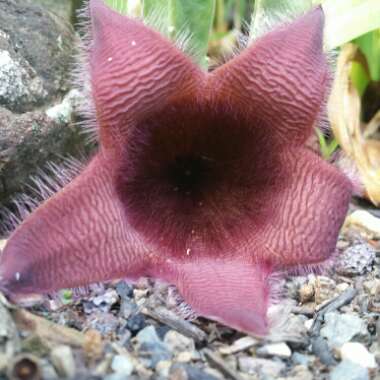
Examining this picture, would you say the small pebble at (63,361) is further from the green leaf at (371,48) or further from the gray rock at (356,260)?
the green leaf at (371,48)

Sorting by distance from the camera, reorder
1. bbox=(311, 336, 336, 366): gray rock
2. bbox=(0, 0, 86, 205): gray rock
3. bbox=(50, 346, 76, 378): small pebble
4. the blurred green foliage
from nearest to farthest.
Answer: bbox=(50, 346, 76, 378): small pebble, bbox=(311, 336, 336, 366): gray rock, bbox=(0, 0, 86, 205): gray rock, the blurred green foliage

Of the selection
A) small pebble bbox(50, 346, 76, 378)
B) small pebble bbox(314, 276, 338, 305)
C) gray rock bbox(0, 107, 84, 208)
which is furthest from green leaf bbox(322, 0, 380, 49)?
small pebble bbox(50, 346, 76, 378)

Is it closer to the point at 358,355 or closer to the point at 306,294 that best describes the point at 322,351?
the point at 358,355

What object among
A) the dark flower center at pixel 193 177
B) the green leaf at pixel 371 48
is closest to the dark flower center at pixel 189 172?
the dark flower center at pixel 193 177

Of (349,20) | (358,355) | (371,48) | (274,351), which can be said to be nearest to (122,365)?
(274,351)

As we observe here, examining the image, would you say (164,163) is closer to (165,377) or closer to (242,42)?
(242,42)

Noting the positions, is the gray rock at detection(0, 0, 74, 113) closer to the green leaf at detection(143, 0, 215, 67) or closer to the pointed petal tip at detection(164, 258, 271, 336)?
the green leaf at detection(143, 0, 215, 67)

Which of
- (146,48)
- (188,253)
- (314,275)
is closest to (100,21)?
(146,48)
